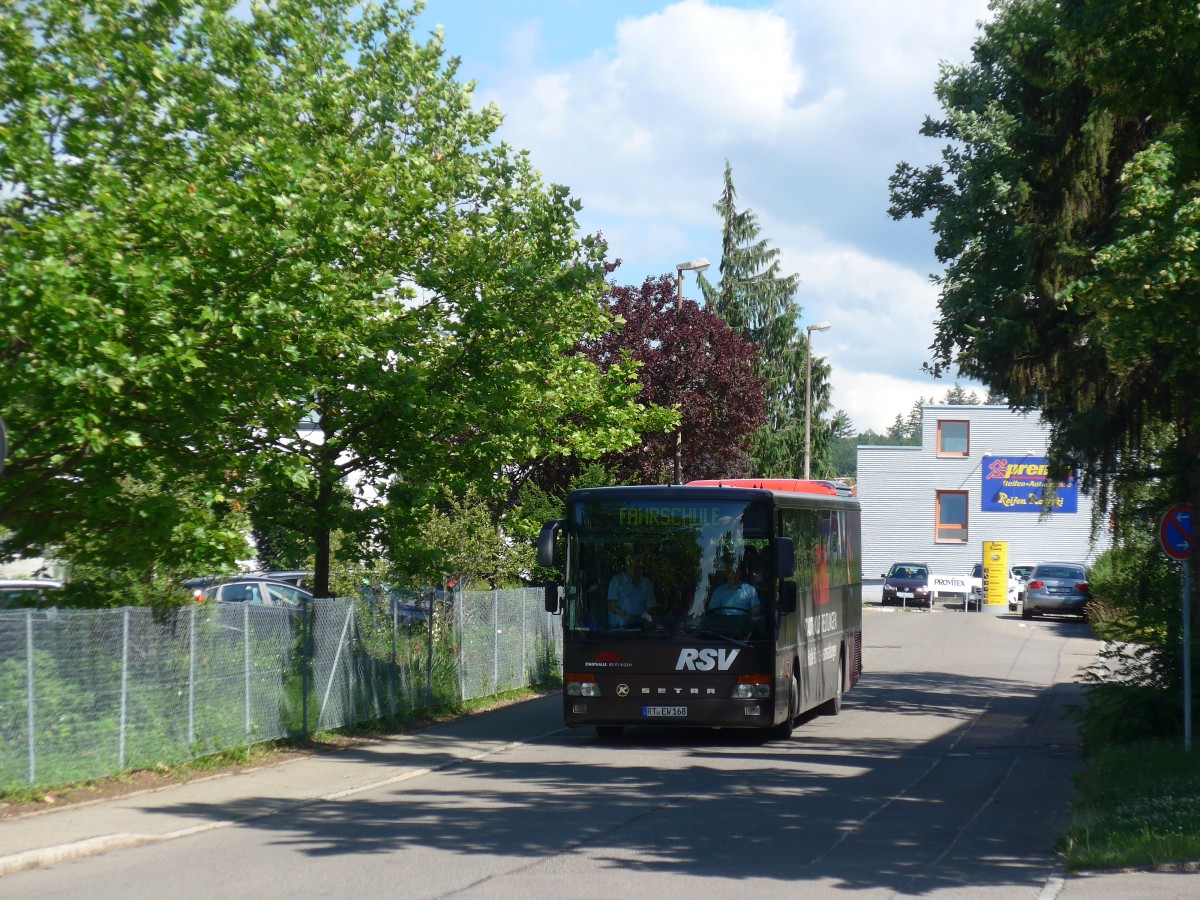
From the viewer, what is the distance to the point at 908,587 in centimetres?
5869

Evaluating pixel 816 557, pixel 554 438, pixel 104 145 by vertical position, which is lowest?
pixel 816 557

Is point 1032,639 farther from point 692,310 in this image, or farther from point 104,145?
point 104,145

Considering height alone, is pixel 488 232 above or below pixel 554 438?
above

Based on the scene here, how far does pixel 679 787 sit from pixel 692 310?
2346cm

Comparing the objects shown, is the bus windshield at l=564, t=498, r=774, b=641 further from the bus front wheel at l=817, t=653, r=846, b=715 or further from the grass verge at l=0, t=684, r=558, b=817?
the bus front wheel at l=817, t=653, r=846, b=715

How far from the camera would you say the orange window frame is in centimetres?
7112

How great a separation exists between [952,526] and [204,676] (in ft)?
199

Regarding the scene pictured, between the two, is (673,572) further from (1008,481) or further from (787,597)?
(1008,481)

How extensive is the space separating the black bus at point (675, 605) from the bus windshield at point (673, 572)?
12mm

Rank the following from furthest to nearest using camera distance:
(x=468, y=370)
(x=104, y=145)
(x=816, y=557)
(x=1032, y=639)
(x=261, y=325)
Result: (x=1032, y=639) < (x=816, y=557) < (x=468, y=370) < (x=104, y=145) < (x=261, y=325)

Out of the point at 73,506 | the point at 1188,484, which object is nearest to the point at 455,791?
the point at 73,506

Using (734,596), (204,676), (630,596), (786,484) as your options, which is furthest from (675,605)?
(786,484)

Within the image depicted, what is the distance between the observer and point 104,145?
1330 cm

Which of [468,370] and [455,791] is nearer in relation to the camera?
[455,791]
